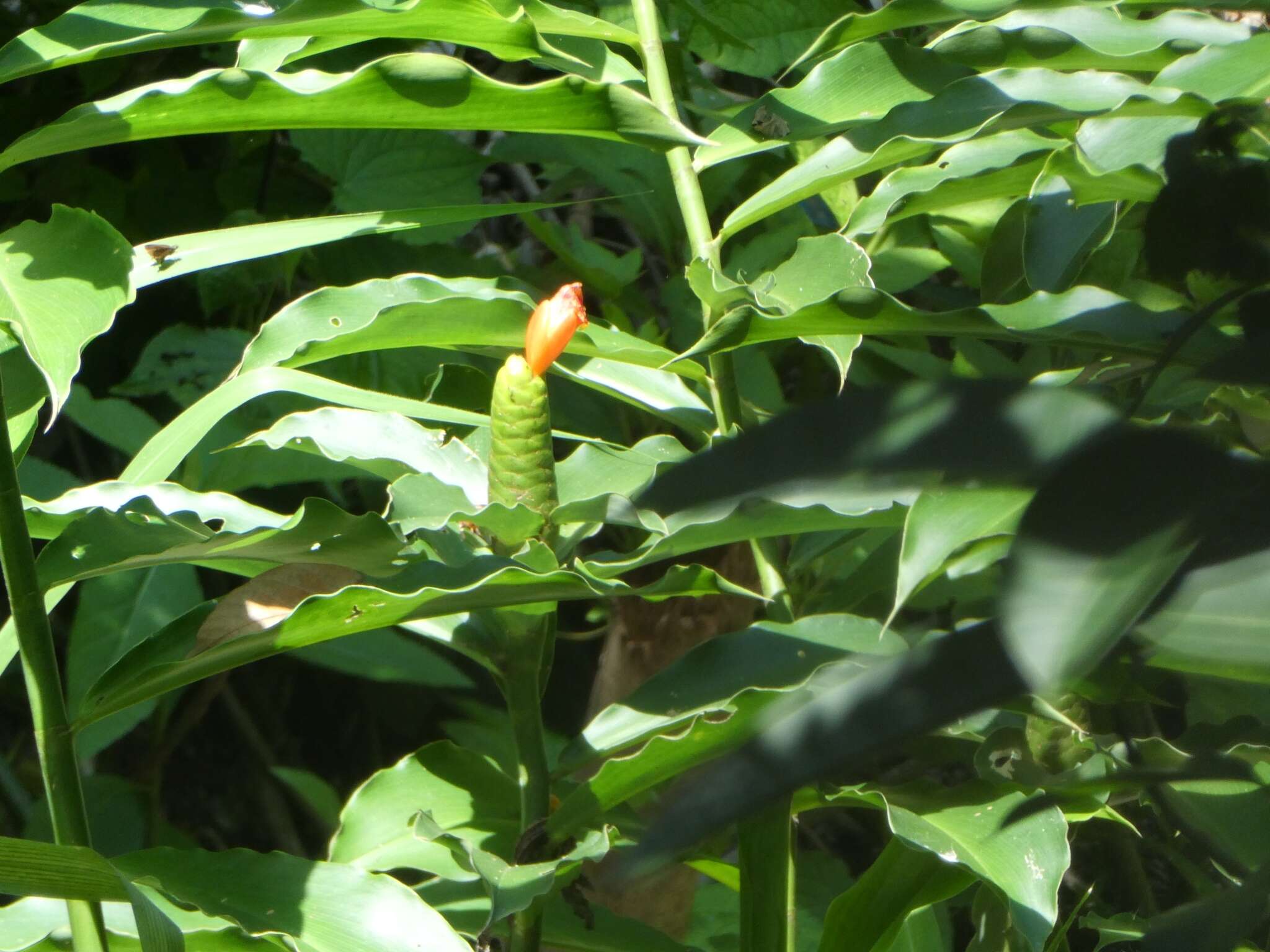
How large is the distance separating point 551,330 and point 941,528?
1.00 feet

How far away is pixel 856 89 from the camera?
34.9 inches

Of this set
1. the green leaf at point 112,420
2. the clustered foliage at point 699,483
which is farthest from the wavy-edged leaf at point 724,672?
the green leaf at point 112,420

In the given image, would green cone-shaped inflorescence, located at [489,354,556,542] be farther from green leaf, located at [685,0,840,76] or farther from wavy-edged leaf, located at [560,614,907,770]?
green leaf, located at [685,0,840,76]

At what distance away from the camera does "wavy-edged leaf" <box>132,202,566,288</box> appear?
2.89 feet

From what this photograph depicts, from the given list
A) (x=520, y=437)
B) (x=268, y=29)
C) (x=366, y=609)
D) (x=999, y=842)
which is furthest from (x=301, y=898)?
(x=268, y=29)

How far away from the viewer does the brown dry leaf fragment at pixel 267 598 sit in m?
0.82

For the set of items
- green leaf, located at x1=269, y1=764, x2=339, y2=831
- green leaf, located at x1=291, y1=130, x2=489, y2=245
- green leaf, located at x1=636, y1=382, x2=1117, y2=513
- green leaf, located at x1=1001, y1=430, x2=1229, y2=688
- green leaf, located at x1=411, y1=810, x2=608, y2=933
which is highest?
green leaf, located at x1=636, y1=382, x2=1117, y2=513

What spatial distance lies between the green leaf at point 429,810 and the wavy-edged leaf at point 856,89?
521mm

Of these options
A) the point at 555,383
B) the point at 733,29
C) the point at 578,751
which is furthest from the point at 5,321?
the point at 733,29

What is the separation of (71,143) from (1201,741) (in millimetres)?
846

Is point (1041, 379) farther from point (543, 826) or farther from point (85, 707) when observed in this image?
point (85, 707)

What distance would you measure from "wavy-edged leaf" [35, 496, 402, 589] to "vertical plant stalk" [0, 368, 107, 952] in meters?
0.02

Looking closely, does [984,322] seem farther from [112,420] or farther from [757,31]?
[112,420]

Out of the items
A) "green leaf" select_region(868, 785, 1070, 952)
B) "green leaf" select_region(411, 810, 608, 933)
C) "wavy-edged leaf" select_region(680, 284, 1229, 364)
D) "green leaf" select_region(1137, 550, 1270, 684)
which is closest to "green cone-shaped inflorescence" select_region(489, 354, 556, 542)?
"wavy-edged leaf" select_region(680, 284, 1229, 364)
